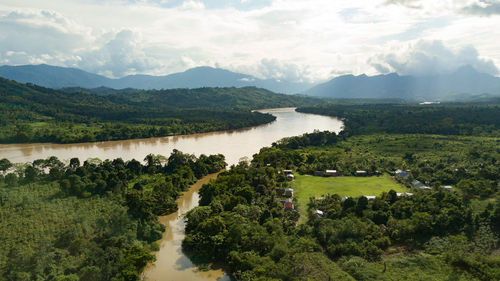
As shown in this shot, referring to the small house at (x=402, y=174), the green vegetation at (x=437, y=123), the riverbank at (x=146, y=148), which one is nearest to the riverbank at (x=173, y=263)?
the riverbank at (x=146, y=148)

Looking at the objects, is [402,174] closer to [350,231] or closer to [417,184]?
[417,184]

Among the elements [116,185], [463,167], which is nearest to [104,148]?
[116,185]

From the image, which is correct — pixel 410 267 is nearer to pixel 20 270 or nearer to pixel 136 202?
pixel 136 202

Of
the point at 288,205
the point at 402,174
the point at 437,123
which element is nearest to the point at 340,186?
the point at 402,174

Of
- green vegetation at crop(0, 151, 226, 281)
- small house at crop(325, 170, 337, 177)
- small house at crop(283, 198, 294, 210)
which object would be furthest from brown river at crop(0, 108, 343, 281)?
small house at crop(325, 170, 337, 177)

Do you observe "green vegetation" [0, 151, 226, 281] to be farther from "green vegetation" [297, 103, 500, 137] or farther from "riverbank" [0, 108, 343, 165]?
"green vegetation" [297, 103, 500, 137]
